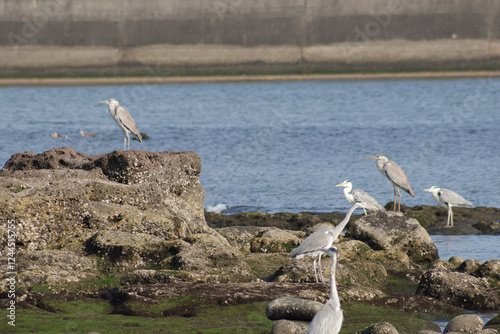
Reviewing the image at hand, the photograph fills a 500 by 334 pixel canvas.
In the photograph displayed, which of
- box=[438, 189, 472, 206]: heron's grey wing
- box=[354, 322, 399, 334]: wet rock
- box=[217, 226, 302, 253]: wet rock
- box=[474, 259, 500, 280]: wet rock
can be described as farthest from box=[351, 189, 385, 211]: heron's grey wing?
box=[354, 322, 399, 334]: wet rock

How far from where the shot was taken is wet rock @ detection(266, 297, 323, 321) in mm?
6660

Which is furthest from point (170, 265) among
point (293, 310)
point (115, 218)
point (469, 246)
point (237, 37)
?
point (237, 37)

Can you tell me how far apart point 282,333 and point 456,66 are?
43.8m

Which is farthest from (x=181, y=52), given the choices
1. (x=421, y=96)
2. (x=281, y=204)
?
(x=281, y=204)

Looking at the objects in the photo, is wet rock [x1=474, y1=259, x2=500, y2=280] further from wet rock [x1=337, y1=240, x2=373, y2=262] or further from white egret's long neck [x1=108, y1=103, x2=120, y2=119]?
white egret's long neck [x1=108, y1=103, x2=120, y2=119]

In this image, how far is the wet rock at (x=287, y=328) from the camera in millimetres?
6152

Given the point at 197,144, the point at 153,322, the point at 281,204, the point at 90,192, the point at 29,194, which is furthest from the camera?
the point at 197,144

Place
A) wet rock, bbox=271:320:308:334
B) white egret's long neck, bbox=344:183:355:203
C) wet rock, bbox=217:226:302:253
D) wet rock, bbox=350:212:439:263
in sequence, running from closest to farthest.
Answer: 1. wet rock, bbox=271:320:308:334
2. wet rock, bbox=217:226:302:253
3. wet rock, bbox=350:212:439:263
4. white egret's long neck, bbox=344:183:355:203

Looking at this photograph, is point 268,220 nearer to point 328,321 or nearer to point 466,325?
point 466,325

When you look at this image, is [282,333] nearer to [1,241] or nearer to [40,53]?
[1,241]

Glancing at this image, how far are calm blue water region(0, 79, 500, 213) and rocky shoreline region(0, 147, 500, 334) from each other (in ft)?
21.6

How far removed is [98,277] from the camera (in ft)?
25.3

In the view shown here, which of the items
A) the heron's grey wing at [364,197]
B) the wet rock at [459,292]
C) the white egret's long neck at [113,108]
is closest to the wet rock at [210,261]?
the wet rock at [459,292]

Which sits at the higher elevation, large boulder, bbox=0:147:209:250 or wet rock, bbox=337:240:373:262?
large boulder, bbox=0:147:209:250
